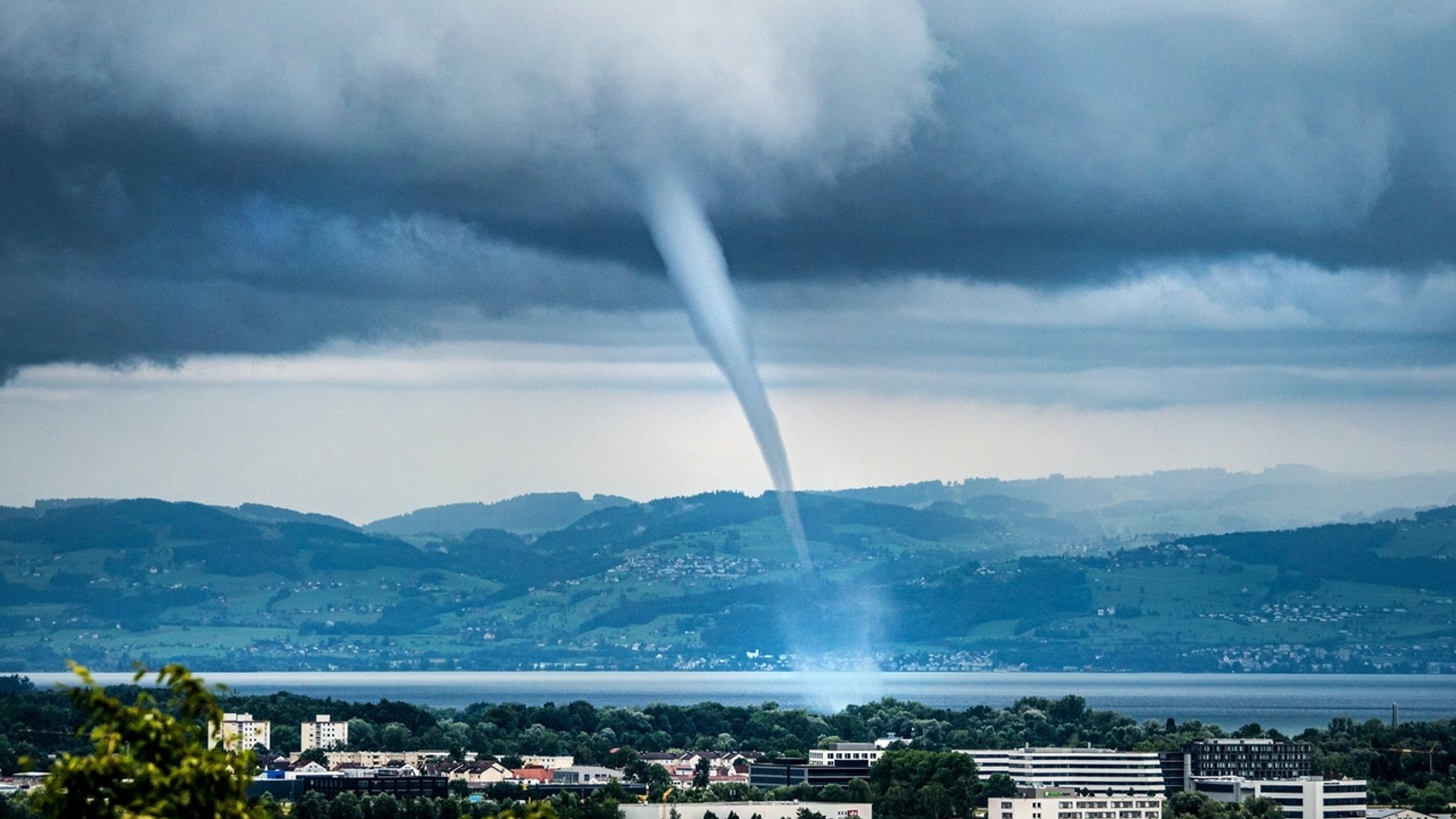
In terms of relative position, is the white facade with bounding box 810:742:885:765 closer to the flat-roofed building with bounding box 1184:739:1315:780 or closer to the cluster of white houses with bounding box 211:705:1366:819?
the cluster of white houses with bounding box 211:705:1366:819

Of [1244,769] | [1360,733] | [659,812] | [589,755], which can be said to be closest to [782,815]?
[659,812]

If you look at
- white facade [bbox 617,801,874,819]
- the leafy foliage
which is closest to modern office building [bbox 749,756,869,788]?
white facade [bbox 617,801,874,819]

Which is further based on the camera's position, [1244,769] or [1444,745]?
[1444,745]

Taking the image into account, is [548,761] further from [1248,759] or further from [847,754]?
[1248,759]

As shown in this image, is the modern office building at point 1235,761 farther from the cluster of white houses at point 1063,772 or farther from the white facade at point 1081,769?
the white facade at point 1081,769

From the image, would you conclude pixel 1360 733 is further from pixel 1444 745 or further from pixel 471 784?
pixel 471 784

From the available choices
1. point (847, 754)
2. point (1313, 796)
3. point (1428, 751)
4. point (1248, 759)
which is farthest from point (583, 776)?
point (1428, 751)

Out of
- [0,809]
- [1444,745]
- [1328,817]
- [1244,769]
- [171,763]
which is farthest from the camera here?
[1444,745]

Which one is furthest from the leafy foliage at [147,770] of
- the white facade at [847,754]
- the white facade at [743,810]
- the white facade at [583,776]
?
the white facade at [847,754]
